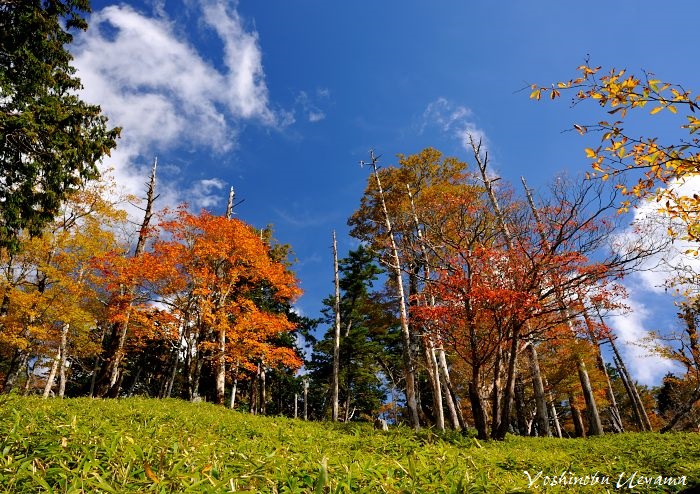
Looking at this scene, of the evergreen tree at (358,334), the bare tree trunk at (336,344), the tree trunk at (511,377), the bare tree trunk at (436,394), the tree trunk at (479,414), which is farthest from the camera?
the evergreen tree at (358,334)

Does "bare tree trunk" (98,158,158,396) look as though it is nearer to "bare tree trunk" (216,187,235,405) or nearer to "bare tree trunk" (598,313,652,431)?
"bare tree trunk" (216,187,235,405)

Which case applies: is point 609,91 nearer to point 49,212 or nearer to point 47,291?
point 49,212

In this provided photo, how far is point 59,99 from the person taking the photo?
10.4 m

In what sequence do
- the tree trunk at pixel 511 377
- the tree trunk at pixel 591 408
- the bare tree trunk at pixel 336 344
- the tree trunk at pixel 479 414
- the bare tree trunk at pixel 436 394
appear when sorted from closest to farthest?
the tree trunk at pixel 511 377, the tree trunk at pixel 479 414, the bare tree trunk at pixel 436 394, the tree trunk at pixel 591 408, the bare tree trunk at pixel 336 344

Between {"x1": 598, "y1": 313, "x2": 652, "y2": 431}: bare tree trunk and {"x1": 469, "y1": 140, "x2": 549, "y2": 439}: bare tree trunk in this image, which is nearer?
{"x1": 469, "y1": 140, "x2": 549, "y2": 439}: bare tree trunk

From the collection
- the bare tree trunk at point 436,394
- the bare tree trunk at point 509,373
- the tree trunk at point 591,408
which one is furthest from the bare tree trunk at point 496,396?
the tree trunk at point 591,408

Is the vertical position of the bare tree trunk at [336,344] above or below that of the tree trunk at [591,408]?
above

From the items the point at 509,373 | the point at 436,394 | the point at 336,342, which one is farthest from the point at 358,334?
the point at 509,373

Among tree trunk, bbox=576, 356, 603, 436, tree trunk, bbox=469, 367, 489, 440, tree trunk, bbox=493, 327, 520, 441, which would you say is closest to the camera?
tree trunk, bbox=493, 327, 520, 441

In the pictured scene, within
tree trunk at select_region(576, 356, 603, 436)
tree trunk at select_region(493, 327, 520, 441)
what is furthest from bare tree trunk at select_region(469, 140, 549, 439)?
tree trunk at select_region(576, 356, 603, 436)

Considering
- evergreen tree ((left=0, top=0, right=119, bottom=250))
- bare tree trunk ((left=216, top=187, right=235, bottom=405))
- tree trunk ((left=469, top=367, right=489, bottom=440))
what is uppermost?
evergreen tree ((left=0, top=0, right=119, bottom=250))

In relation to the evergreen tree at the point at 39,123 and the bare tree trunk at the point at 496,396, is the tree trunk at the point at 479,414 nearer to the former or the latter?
the bare tree trunk at the point at 496,396

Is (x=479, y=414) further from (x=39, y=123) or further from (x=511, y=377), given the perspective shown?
(x=39, y=123)

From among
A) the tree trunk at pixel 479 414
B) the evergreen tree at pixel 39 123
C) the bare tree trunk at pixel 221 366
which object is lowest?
the tree trunk at pixel 479 414
